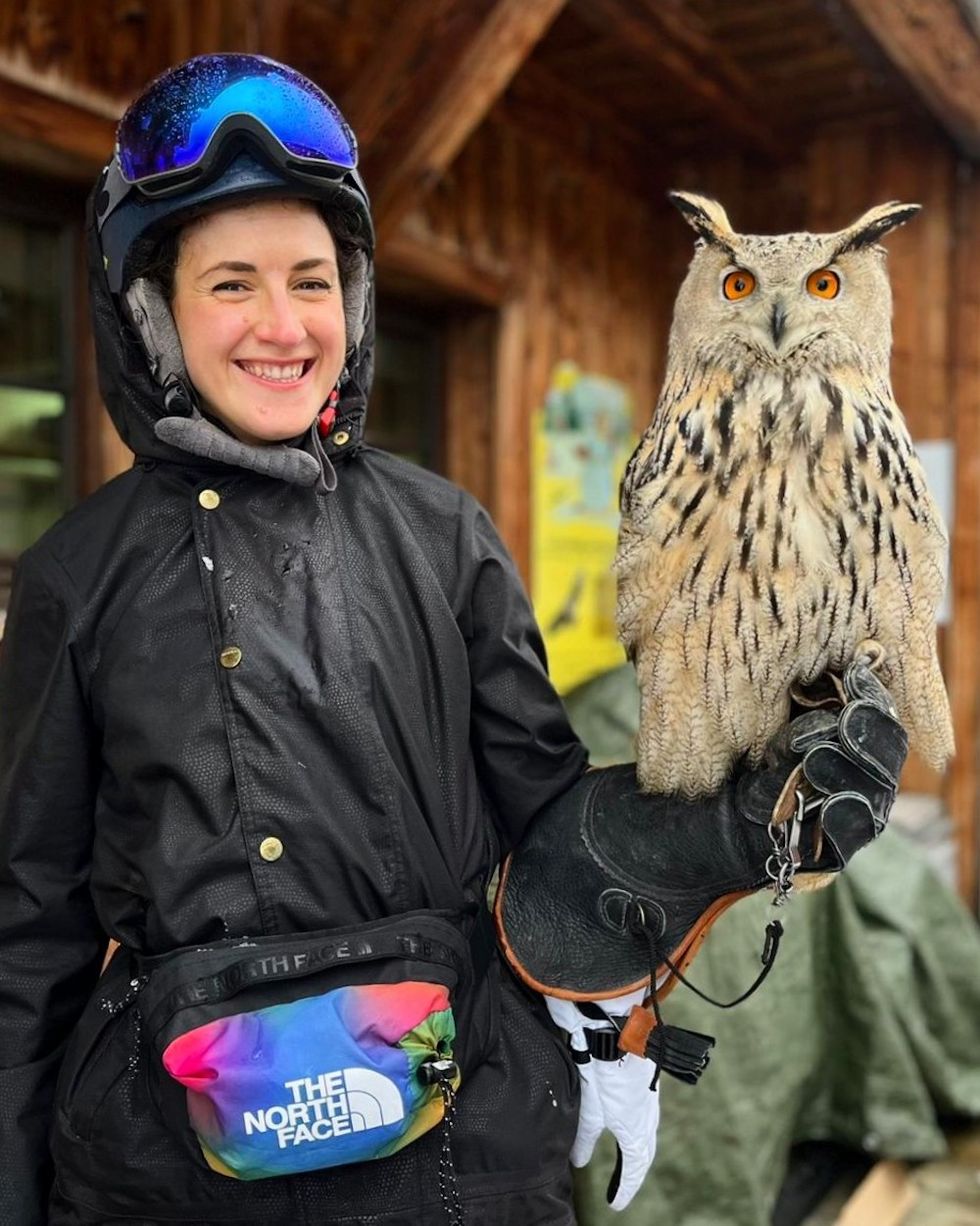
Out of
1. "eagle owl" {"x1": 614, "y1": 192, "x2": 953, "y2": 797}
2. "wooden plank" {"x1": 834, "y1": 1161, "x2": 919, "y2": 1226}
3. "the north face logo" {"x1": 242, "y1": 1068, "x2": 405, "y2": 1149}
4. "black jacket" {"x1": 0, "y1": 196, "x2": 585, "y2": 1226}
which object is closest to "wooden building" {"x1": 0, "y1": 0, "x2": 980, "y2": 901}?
"eagle owl" {"x1": 614, "y1": 192, "x2": 953, "y2": 797}

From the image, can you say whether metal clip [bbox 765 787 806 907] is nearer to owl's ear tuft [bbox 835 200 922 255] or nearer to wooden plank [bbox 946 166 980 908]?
owl's ear tuft [bbox 835 200 922 255]

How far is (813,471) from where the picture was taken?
4.29 feet

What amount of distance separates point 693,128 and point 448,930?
12.9ft

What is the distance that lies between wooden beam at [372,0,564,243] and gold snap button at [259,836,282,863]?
1597 mm

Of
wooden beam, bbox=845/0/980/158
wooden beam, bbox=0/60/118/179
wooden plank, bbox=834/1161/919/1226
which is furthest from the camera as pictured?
wooden beam, bbox=845/0/980/158

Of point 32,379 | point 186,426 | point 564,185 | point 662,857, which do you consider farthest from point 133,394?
point 564,185

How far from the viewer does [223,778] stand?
1126 millimetres

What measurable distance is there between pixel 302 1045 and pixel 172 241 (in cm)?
85

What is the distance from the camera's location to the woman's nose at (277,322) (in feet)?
3.77

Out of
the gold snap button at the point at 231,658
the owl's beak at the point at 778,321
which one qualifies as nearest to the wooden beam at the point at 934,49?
the owl's beak at the point at 778,321

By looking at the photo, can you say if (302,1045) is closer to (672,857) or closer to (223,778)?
(223,778)

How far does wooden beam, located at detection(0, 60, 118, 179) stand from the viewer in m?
2.13

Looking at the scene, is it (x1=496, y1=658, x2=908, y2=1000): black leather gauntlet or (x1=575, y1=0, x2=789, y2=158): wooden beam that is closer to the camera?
(x1=496, y1=658, x2=908, y2=1000): black leather gauntlet

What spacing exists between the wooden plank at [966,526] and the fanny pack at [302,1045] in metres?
3.35
